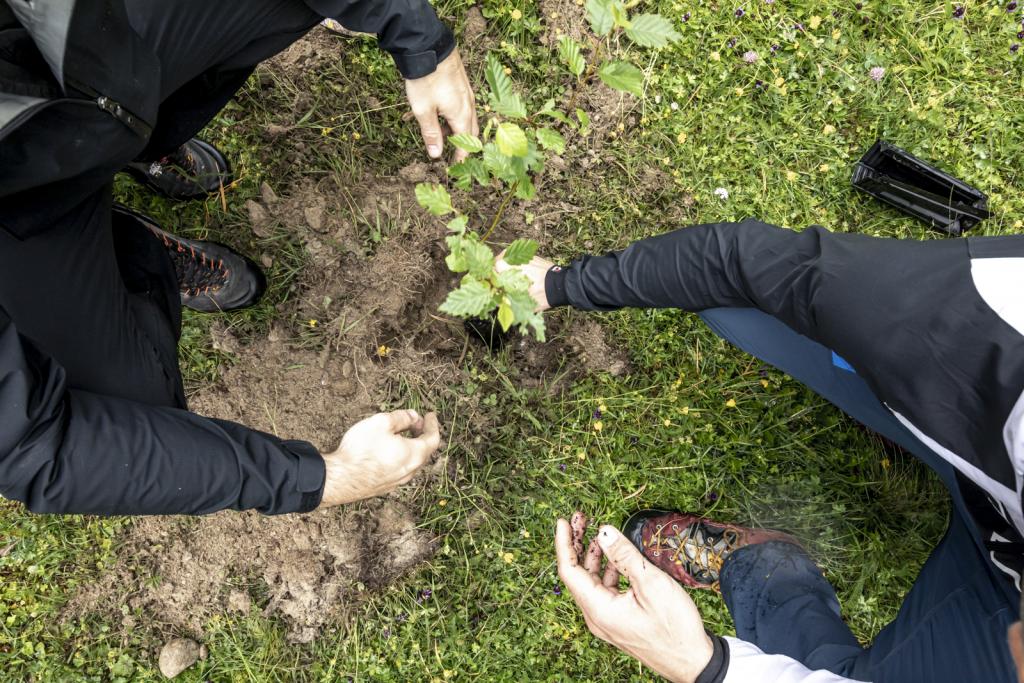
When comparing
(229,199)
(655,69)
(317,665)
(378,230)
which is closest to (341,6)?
(378,230)

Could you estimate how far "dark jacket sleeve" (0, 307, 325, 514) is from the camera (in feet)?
5.00

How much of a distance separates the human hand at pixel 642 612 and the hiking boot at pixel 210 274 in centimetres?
163

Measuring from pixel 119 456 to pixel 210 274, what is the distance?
104cm

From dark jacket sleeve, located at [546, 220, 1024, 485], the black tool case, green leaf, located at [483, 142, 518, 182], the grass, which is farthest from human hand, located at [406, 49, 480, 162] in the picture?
the black tool case

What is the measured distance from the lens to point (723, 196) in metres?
2.84

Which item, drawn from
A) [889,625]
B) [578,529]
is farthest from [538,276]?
[889,625]

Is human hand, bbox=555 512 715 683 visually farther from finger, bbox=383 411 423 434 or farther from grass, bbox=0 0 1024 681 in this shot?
finger, bbox=383 411 423 434

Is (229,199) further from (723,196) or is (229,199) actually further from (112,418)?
(723,196)

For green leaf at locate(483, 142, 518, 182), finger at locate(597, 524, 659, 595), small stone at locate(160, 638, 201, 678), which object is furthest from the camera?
small stone at locate(160, 638, 201, 678)

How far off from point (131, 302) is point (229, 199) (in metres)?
0.77

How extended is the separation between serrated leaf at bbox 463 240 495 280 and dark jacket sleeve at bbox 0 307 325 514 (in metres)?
0.86

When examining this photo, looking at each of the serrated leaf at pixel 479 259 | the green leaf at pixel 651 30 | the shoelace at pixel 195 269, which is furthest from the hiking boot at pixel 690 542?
the shoelace at pixel 195 269

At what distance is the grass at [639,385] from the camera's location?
2.66 meters

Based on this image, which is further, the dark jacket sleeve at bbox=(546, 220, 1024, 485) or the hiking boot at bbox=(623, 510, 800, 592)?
the hiking boot at bbox=(623, 510, 800, 592)
